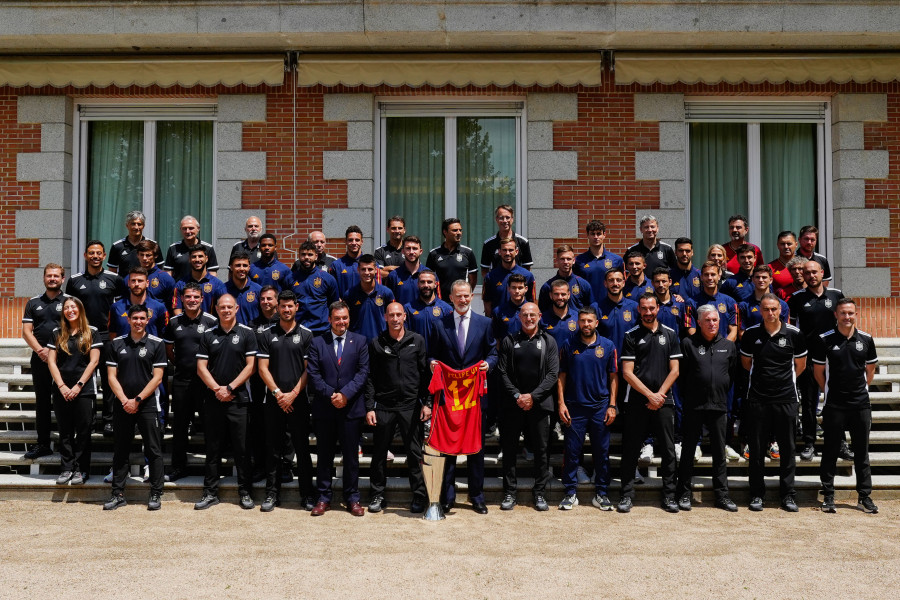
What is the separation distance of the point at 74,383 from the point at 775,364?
6.82 m

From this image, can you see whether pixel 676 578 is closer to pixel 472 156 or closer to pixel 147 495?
pixel 147 495

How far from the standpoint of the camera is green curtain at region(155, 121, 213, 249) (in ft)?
38.3

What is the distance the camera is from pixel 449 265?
30.2 feet

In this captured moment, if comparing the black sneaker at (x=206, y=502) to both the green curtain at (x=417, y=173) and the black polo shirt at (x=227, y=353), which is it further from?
the green curtain at (x=417, y=173)

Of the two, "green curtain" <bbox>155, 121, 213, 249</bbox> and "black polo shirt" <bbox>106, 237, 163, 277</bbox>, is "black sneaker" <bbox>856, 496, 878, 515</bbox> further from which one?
"green curtain" <bbox>155, 121, 213, 249</bbox>

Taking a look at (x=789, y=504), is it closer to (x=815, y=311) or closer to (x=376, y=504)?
(x=815, y=311)

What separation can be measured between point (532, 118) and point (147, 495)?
6.64 metres

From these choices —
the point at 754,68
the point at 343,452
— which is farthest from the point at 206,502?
the point at 754,68

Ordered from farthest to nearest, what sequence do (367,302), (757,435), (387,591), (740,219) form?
(740,219)
(367,302)
(757,435)
(387,591)

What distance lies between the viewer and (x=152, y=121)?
38.2 feet

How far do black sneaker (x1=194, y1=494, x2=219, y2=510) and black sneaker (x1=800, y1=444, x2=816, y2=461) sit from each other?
5888 millimetres

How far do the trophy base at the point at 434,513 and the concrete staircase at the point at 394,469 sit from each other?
59 centimetres

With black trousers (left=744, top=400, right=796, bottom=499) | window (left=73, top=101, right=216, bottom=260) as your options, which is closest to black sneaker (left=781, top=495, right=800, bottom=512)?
black trousers (left=744, top=400, right=796, bottom=499)

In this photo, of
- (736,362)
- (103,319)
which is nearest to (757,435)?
(736,362)
